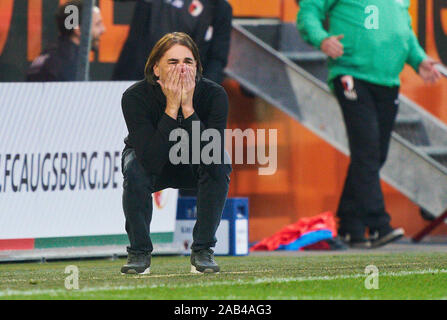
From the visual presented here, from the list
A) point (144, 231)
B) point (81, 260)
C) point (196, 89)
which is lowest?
point (81, 260)

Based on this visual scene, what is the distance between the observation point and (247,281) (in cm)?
589

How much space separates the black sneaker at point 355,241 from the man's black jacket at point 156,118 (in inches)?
143

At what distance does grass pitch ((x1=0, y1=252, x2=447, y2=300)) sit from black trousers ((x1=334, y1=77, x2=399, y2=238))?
5.45ft

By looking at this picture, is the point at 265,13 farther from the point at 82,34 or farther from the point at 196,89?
the point at 196,89

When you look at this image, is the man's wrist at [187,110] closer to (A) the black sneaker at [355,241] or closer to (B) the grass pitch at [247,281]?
(B) the grass pitch at [247,281]

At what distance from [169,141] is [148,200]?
288mm

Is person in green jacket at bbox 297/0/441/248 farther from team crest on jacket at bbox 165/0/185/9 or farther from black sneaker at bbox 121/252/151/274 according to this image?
black sneaker at bbox 121/252/151/274

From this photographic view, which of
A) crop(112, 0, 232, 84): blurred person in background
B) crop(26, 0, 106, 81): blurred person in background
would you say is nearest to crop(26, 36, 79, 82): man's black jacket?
crop(26, 0, 106, 81): blurred person in background

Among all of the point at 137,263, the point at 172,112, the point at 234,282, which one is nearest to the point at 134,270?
the point at 137,263

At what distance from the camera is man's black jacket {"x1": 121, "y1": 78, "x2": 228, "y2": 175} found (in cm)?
Answer: 603
